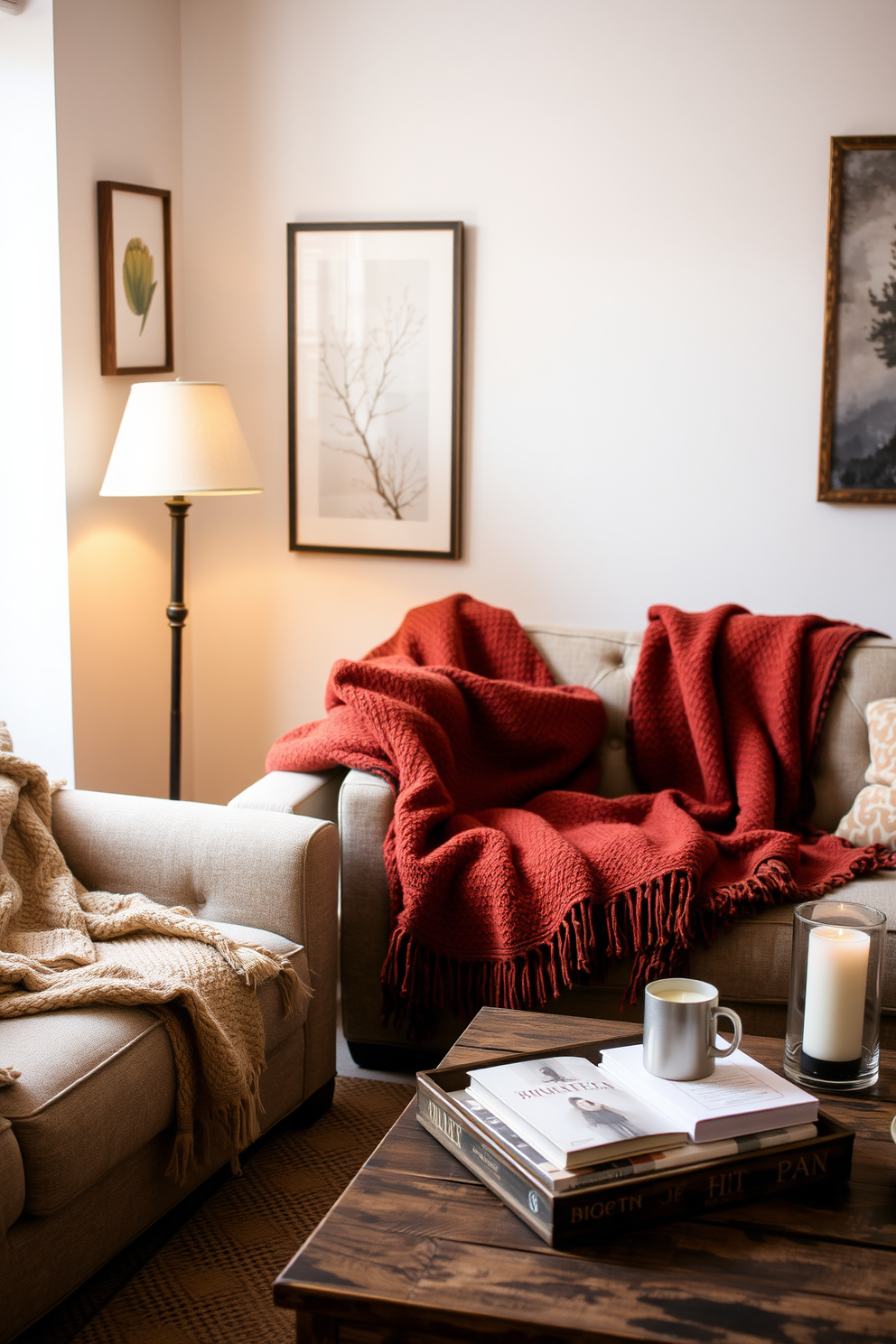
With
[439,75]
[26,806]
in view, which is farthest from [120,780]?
[439,75]

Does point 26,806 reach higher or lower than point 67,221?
lower

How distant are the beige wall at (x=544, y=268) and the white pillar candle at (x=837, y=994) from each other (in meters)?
1.63

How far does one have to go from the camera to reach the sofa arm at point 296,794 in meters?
2.30

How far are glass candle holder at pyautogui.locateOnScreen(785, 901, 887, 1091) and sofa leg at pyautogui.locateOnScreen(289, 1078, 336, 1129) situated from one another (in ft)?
3.21

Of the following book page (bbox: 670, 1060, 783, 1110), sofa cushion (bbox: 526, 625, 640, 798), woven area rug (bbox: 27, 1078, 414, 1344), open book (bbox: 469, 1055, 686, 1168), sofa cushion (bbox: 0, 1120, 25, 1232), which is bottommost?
woven area rug (bbox: 27, 1078, 414, 1344)

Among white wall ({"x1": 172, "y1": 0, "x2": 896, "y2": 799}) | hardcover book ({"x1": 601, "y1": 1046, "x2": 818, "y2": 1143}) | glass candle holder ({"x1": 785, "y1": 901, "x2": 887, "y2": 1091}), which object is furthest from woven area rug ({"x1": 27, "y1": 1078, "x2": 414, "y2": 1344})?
white wall ({"x1": 172, "y1": 0, "x2": 896, "y2": 799})

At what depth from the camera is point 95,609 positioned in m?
2.97

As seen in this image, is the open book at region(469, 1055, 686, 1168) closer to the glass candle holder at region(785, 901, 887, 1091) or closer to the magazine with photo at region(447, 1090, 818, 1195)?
the magazine with photo at region(447, 1090, 818, 1195)

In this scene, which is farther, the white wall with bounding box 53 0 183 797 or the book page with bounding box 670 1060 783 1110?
the white wall with bounding box 53 0 183 797

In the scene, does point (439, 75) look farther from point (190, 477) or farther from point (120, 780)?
point (120, 780)

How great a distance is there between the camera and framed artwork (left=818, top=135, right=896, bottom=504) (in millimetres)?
2764

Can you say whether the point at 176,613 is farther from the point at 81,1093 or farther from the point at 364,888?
the point at 81,1093

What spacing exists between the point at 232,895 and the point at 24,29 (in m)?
1.97

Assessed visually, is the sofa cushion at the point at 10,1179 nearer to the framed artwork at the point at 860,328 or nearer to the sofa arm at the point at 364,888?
the sofa arm at the point at 364,888
